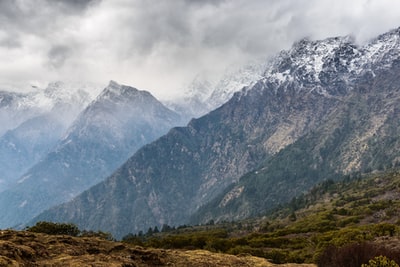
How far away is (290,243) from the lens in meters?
160

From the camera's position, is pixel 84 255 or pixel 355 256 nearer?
pixel 84 255

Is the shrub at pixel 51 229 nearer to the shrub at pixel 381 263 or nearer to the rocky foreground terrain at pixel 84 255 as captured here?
the rocky foreground terrain at pixel 84 255

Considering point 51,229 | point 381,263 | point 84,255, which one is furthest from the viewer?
point 51,229

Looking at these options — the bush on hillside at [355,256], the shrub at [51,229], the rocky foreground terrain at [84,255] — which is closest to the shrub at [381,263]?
the bush on hillside at [355,256]

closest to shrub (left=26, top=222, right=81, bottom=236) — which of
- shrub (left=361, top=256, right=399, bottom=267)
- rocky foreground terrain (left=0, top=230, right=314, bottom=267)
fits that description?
rocky foreground terrain (left=0, top=230, right=314, bottom=267)

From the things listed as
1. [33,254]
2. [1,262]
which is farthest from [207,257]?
[1,262]

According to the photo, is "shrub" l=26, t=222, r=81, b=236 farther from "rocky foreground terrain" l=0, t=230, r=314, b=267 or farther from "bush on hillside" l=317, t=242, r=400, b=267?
"bush on hillside" l=317, t=242, r=400, b=267

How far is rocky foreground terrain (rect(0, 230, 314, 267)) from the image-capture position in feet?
161

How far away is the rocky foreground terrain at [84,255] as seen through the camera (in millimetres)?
48938

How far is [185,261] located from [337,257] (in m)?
21.1

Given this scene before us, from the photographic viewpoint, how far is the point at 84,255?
5334 cm

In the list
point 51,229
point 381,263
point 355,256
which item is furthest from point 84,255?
point 51,229

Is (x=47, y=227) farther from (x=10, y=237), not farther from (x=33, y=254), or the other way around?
(x=33, y=254)

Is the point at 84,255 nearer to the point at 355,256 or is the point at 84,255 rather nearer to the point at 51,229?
the point at 355,256
